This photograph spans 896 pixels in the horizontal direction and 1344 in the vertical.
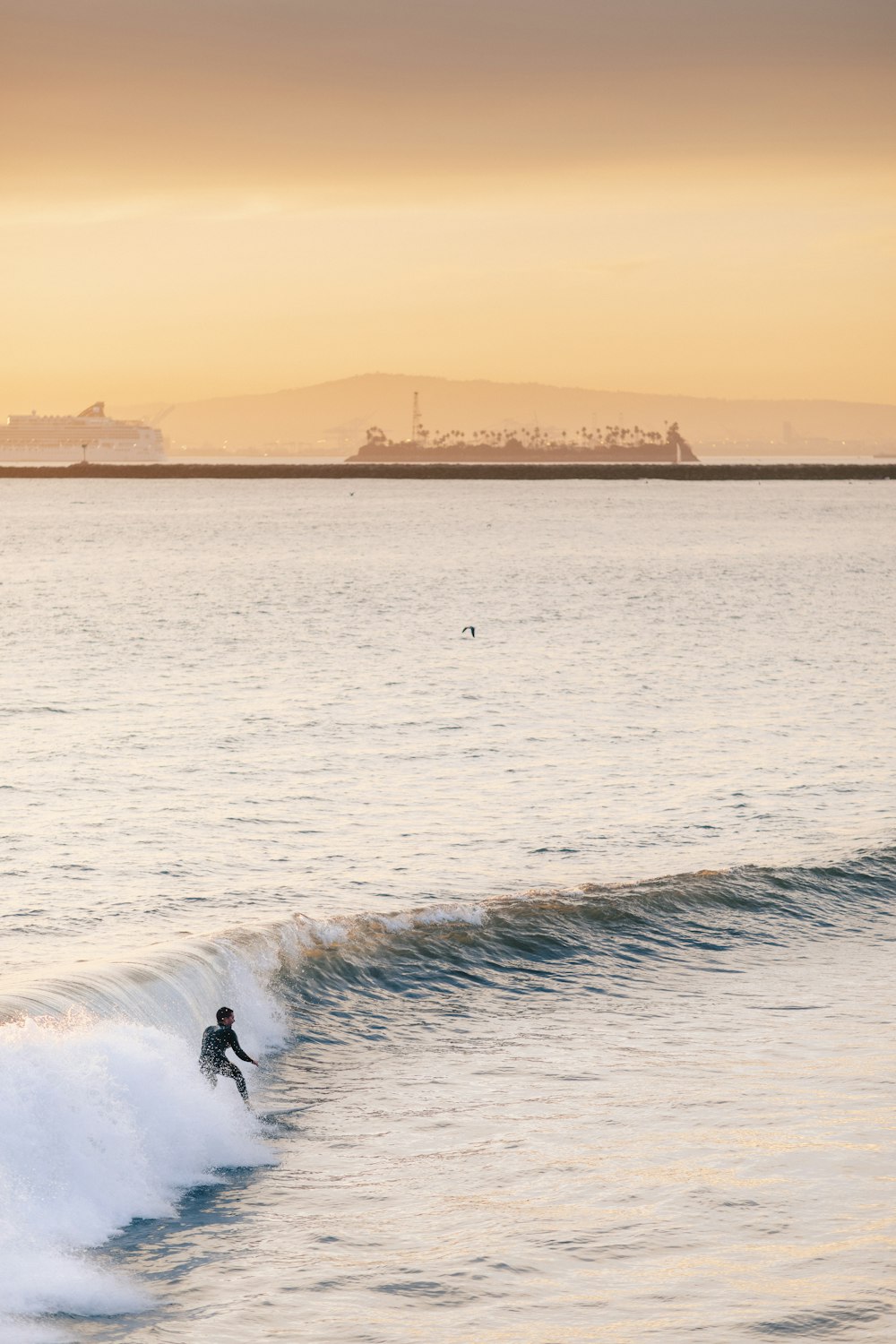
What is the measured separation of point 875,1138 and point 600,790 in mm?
21520

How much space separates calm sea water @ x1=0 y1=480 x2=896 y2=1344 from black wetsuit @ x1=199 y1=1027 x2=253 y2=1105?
173 mm

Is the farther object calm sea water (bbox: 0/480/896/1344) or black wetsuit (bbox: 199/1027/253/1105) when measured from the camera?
black wetsuit (bbox: 199/1027/253/1105)

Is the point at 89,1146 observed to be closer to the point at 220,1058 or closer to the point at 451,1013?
the point at 220,1058

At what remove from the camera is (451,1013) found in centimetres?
2192

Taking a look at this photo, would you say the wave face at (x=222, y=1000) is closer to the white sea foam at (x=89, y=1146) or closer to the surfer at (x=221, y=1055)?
the white sea foam at (x=89, y=1146)

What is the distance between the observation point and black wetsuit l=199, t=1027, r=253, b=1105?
17188 mm

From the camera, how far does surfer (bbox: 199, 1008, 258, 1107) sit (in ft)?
56.3

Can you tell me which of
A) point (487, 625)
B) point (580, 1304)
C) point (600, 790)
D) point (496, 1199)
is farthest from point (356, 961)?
point (487, 625)

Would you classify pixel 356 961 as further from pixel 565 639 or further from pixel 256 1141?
pixel 565 639

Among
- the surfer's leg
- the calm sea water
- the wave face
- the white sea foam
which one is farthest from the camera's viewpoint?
the surfer's leg

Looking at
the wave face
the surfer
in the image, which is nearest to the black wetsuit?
the surfer

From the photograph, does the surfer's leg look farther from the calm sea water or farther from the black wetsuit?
the calm sea water

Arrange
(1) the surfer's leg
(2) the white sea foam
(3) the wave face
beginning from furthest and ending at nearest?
1. (1) the surfer's leg
2. (3) the wave face
3. (2) the white sea foam

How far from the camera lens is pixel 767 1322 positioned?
12.4 meters
